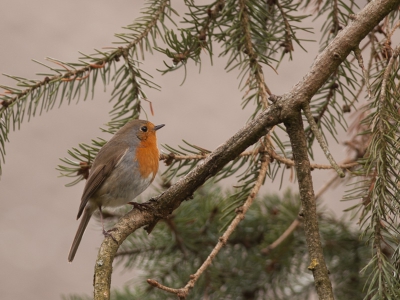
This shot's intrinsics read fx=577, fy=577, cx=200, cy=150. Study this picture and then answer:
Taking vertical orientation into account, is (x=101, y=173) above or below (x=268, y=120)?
above

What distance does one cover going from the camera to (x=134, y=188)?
2025mm

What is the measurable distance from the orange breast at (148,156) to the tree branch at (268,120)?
83cm

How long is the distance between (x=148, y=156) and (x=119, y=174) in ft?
0.42

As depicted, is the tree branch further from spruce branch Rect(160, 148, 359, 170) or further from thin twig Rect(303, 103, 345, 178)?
spruce branch Rect(160, 148, 359, 170)

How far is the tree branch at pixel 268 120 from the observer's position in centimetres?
111

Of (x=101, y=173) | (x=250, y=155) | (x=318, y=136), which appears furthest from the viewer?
(x=101, y=173)

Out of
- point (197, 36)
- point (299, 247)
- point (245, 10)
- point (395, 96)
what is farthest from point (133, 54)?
point (299, 247)

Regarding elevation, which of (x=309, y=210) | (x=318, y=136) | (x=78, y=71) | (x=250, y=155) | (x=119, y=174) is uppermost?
(x=78, y=71)

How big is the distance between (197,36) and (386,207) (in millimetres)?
767

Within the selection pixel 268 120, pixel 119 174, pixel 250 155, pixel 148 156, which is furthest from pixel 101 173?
pixel 268 120

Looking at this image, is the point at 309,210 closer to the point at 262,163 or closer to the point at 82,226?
the point at 262,163

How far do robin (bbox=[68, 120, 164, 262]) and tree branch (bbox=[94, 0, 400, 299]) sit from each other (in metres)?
0.77

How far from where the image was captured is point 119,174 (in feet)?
6.82

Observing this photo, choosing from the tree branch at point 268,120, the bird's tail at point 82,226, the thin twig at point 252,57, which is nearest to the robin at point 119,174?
the bird's tail at point 82,226
